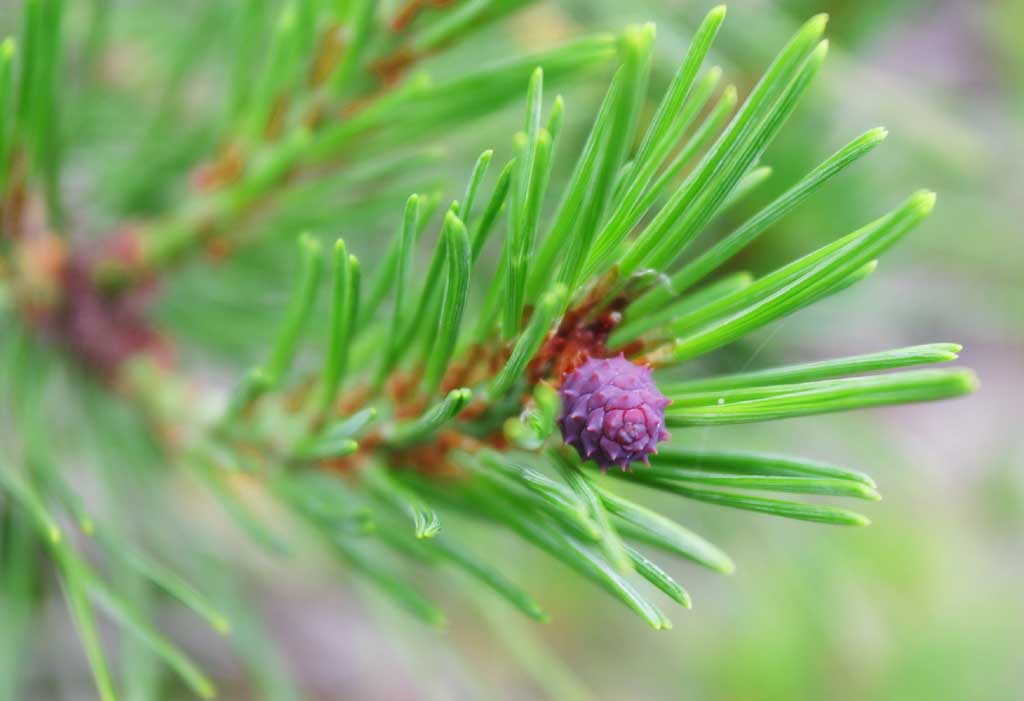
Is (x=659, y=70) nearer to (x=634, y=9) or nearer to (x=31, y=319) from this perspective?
(x=634, y=9)

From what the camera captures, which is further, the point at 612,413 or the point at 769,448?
the point at 769,448

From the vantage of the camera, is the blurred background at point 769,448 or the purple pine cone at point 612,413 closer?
the purple pine cone at point 612,413

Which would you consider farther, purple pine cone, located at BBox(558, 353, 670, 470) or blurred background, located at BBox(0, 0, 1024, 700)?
blurred background, located at BBox(0, 0, 1024, 700)

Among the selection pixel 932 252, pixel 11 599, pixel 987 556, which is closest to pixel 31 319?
pixel 11 599
